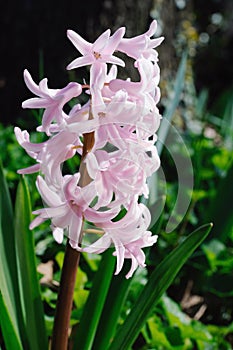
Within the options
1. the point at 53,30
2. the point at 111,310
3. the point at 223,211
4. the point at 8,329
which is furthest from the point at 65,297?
the point at 53,30

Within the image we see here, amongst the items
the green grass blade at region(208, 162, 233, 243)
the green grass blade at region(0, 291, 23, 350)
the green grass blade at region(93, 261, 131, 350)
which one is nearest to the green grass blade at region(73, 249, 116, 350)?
the green grass blade at region(93, 261, 131, 350)

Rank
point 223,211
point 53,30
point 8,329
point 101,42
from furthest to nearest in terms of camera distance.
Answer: point 53,30 < point 223,211 < point 8,329 < point 101,42

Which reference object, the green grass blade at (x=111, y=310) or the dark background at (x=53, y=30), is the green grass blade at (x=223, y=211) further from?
the dark background at (x=53, y=30)

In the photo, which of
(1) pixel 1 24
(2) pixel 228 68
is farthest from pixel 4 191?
(2) pixel 228 68

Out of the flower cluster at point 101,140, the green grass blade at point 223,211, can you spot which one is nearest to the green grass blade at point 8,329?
the flower cluster at point 101,140

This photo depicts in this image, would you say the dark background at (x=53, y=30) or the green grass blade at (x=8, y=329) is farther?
the dark background at (x=53, y=30)

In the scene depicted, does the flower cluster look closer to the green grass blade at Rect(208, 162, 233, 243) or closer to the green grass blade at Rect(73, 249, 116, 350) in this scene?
the green grass blade at Rect(73, 249, 116, 350)

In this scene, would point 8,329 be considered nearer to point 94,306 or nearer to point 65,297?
point 65,297
